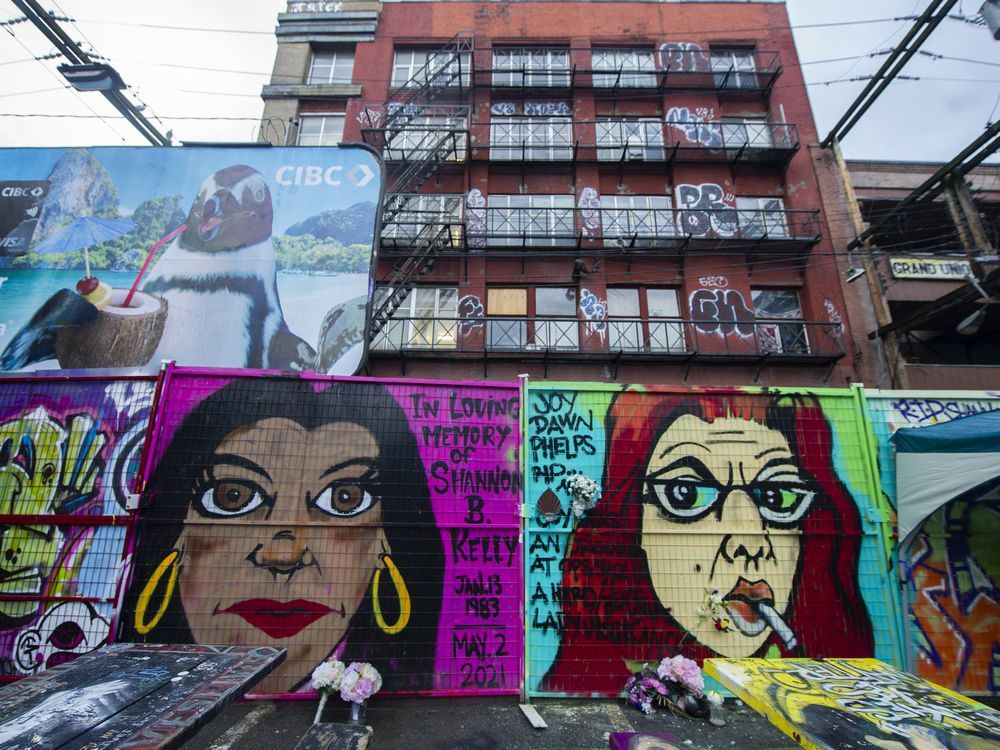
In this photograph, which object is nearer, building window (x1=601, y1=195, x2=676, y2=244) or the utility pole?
the utility pole

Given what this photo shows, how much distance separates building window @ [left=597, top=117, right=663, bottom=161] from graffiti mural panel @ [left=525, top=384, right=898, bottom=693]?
13078 millimetres

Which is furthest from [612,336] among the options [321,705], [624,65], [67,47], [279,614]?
[67,47]

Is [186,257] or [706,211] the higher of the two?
[706,211]

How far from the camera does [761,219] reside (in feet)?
50.3

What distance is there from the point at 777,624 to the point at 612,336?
32.4 feet

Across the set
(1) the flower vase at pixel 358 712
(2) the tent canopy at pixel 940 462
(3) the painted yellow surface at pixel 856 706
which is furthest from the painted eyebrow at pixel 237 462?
(2) the tent canopy at pixel 940 462

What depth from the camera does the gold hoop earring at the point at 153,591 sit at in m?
4.66

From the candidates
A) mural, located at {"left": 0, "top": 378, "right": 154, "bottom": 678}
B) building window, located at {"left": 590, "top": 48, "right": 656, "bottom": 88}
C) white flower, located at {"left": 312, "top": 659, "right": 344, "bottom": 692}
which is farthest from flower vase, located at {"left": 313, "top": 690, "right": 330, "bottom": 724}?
building window, located at {"left": 590, "top": 48, "right": 656, "bottom": 88}

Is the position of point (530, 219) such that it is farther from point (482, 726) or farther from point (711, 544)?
point (482, 726)

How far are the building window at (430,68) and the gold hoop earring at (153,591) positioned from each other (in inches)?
648

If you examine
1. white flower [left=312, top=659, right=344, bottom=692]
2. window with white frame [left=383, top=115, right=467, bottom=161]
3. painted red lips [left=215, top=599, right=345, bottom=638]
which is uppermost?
window with white frame [left=383, top=115, right=467, bottom=161]

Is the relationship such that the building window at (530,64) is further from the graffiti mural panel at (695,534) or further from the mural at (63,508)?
the mural at (63,508)

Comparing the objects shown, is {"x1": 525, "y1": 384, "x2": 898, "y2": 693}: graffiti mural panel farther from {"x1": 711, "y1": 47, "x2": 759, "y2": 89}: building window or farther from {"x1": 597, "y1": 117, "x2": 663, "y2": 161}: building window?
{"x1": 711, "y1": 47, "x2": 759, "y2": 89}: building window

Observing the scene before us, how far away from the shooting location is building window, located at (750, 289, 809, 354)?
1398 centimetres
